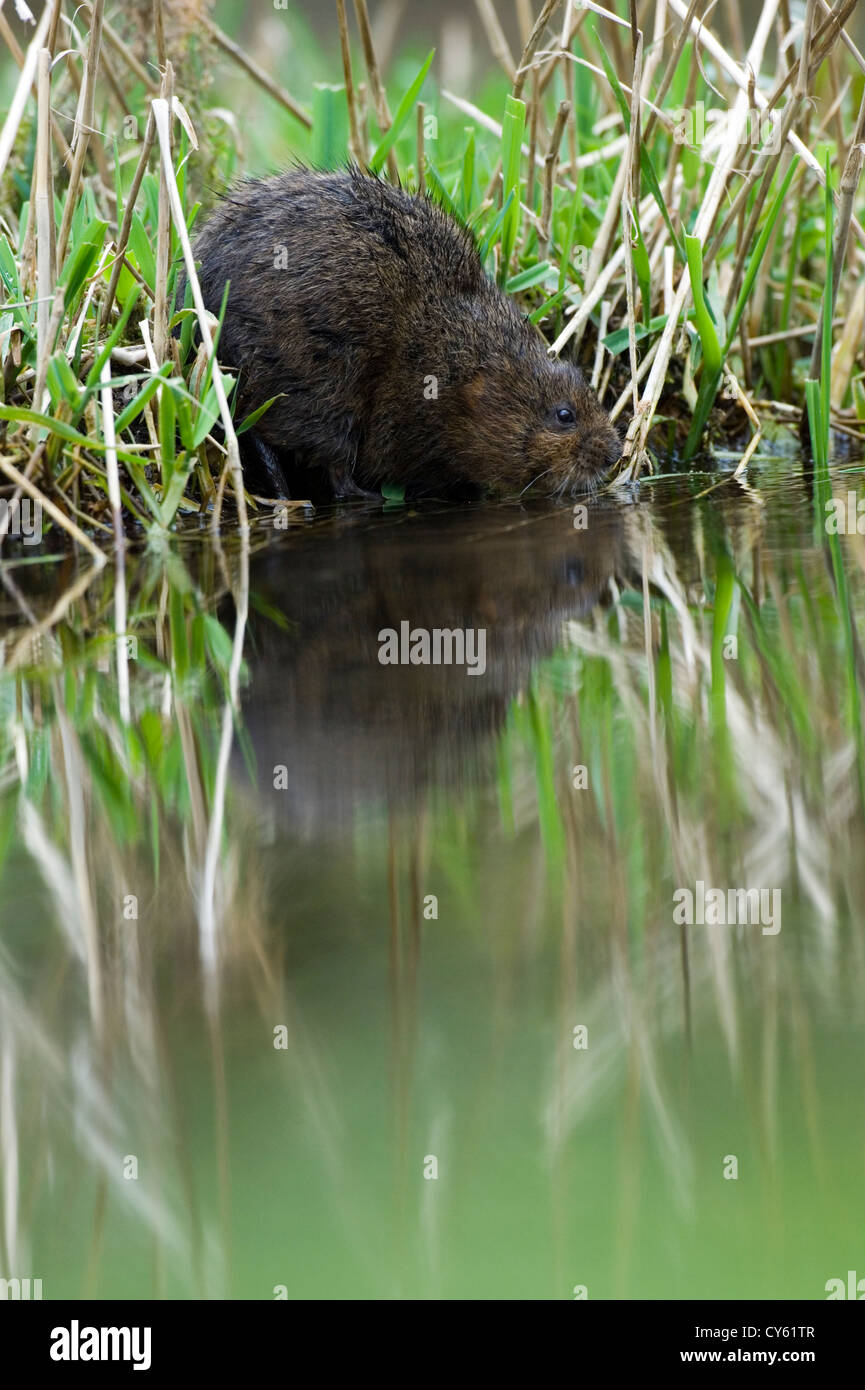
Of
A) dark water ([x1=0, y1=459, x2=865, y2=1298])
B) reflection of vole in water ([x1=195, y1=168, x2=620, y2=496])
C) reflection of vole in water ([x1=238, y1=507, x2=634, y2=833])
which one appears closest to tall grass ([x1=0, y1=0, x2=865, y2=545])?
reflection of vole in water ([x1=195, y1=168, x2=620, y2=496])

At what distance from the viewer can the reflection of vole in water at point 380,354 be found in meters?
4.02

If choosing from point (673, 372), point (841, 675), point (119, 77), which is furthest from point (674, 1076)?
point (119, 77)

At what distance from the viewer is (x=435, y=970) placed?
1379 millimetres

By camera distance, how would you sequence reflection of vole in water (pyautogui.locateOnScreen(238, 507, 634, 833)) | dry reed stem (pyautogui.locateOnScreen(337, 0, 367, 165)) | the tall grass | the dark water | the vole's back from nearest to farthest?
1. the dark water
2. reflection of vole in water (pyautogui.locateOnScreen(238, 507, 634, 833))
3. the tall grass
4. the vole's back
5. dry reed stem (pyautogui.locateOnScreen(337, 0, 367, 165))

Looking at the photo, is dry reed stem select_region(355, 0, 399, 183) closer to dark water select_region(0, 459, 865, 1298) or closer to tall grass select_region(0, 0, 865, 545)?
tall grass select_region(0, 0, 865, 545)

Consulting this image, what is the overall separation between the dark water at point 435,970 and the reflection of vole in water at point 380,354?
1840 millimetres

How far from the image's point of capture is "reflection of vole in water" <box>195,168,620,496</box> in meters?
4.02

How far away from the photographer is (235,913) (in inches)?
58.0

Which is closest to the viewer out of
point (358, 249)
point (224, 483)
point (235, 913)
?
point (235, 913)

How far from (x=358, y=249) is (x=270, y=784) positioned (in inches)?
106

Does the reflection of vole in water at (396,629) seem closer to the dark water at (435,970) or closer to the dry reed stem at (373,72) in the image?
the dark water at (435,970)

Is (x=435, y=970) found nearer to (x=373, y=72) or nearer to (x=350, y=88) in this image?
(x=350, y=88)

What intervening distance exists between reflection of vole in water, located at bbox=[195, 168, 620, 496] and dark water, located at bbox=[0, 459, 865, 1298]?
184 cm

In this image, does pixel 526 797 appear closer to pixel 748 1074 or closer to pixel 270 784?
pixel 270 784
